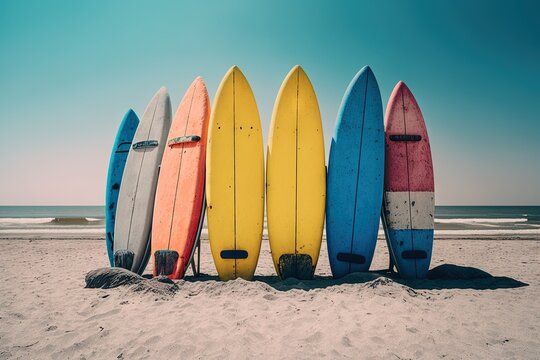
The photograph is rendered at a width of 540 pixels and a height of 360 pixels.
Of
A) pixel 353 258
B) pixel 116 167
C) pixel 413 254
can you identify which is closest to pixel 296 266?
pixel 353 258

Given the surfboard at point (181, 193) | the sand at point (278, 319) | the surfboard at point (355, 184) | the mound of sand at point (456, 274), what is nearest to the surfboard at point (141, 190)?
the surfboard at point (181, 193)

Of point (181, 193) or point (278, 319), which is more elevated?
point (181, 193)

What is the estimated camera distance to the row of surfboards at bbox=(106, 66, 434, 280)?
3535mm

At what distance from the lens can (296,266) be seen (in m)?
3.49

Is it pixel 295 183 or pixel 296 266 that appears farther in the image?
pixel 295 183

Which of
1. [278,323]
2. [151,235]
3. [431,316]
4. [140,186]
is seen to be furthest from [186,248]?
[431,316]

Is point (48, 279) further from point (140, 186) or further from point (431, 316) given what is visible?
point (431, 316)

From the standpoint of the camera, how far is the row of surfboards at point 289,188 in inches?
139

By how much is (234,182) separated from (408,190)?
2.17 meters

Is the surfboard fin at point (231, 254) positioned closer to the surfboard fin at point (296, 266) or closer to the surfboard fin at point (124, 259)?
the surfboard fin at point (296, 266)

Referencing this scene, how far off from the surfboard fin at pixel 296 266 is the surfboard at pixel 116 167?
2420 mm

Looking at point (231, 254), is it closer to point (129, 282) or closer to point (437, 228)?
point (129, 282)

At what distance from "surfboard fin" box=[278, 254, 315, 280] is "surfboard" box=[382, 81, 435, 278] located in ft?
3.49

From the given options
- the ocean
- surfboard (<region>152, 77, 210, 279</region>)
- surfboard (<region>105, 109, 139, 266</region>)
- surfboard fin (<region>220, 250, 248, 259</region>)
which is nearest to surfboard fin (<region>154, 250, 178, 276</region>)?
surfboard (<region>152, 77, 210, 279</region>)
